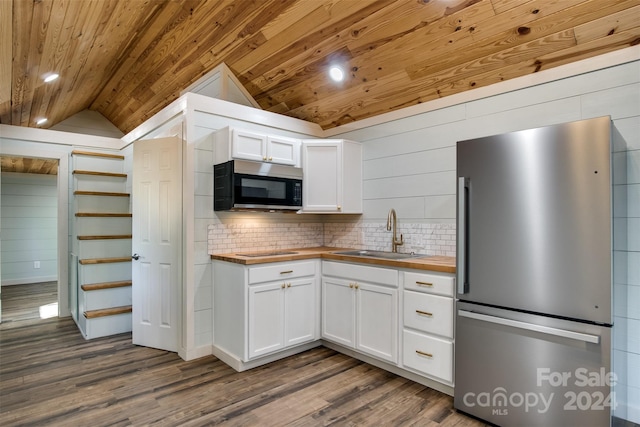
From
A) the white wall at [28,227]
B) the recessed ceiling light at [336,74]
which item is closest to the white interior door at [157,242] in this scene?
the recessed ceiling light at [336,74]

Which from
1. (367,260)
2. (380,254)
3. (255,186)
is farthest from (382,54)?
(380,254)

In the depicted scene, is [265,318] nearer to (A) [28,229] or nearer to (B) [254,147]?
(B) [254,147]

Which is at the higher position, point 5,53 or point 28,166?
point 5,53

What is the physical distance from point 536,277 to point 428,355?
0.95 metres

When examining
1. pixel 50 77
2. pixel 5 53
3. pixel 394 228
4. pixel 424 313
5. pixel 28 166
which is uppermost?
pixel 50 77

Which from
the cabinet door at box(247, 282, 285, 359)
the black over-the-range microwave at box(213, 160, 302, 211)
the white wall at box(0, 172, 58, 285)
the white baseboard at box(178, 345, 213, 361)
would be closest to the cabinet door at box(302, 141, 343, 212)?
the black over-the-range microwave at box(213, 160, 302, 211)

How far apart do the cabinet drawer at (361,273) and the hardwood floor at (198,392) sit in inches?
29.3

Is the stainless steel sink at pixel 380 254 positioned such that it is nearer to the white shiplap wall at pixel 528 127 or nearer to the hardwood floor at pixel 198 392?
the white shiplap wall at pixel 528 127

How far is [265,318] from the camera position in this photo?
2.87 m

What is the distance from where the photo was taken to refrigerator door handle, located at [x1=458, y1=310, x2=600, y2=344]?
1724 mm

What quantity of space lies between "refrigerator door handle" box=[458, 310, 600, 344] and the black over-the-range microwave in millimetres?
1845

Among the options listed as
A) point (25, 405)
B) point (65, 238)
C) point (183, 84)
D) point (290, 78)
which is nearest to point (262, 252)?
point (290, 78)

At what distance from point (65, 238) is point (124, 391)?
291cm

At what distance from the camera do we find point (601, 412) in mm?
1698
